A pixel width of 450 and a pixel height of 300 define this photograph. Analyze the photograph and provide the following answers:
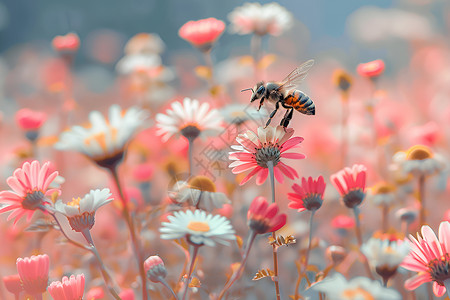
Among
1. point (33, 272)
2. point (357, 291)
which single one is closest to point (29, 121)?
point (33, 272)

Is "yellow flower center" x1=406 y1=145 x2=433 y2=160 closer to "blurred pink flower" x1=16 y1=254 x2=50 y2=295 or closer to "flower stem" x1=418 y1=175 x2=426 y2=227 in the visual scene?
"flower stem" x1=418 y1=175 x2=426 y2=227

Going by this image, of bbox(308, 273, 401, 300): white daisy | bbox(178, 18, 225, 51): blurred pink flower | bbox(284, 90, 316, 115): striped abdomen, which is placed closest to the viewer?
bbox(308, 273, 401, 300): white daisy

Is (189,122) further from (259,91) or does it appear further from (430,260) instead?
(430,260)

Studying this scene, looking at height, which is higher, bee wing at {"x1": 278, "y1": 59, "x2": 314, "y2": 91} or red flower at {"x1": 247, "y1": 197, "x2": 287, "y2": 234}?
bee wing at {"x1": 278, "y1": 59, "x2": 314, "y2": 91}

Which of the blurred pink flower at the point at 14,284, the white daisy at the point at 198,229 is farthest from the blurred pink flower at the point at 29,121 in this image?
the white daisy at the point at 198,229

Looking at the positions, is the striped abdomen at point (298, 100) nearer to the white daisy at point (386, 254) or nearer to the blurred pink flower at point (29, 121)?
the white daisy at point (386, 254)

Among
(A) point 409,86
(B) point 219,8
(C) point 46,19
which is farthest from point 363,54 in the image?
(C) point 46,19

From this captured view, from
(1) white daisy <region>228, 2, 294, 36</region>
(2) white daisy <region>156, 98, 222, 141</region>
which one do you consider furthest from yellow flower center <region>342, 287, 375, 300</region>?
(1) white daisy <region>228, 2, 294, 36</region>

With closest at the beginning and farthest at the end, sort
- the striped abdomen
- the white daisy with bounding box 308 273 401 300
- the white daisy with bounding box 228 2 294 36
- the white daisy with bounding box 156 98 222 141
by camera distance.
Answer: the white daisy with bounding box 308 273 401 300, the white daisy with bounding box 156 98 222 141, the striped abdomen, the white daisy with bounding box 228 2 294 36
